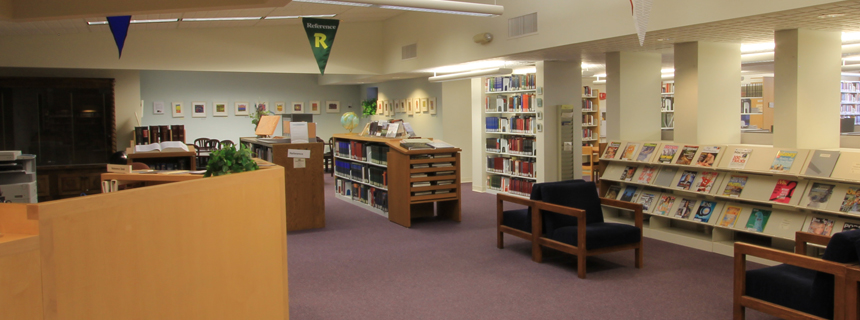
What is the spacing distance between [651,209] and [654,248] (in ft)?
2.40

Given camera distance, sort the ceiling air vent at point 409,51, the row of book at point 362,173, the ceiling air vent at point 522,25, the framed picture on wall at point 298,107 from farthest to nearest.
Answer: the framed picture on wall at point 298,107 < the ceiling air vent at point 409,51 < the row of book at point 362,173 < the ceiling air vent at point 522,25

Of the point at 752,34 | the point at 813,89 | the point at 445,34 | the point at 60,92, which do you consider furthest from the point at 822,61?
the point at 60,92

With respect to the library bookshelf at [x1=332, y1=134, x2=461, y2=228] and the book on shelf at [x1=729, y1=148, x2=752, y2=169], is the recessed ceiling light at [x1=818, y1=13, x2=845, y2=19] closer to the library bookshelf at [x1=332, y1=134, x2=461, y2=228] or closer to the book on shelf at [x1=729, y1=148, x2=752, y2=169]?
the book on shelf at [x1=729, y1=148, x2=752, y2=169]

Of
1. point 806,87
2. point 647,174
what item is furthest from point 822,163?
point 647,174

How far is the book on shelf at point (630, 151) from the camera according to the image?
7120 millimetres

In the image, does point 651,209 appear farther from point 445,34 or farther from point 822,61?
point 445,34

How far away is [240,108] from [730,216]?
1265 cm

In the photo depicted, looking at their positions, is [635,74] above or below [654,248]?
above

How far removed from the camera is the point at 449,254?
6.10 m

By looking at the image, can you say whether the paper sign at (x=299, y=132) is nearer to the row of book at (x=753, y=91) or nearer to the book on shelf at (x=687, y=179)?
the book on shelf at (x=687, y=179)

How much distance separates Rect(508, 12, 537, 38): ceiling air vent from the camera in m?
7.71

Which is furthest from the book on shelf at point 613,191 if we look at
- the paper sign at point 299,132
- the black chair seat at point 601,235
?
the paper sign at point 299,132

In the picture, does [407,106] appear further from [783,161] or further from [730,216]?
[783,161]

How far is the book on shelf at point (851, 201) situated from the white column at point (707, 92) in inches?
75.1
